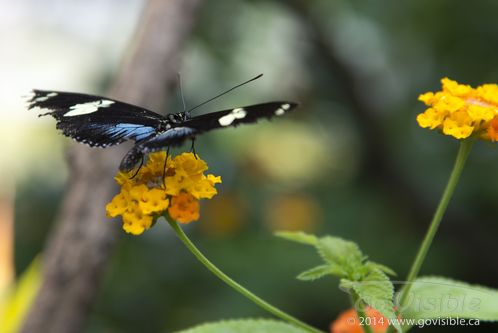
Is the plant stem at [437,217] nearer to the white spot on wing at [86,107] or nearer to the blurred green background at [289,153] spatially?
the white spot on wing at [86,107]

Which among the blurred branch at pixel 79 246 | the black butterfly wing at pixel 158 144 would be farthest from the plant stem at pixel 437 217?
the blurred branch at pixel 79 246

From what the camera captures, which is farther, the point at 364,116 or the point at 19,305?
the point at 364,116

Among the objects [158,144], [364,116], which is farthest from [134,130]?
[364,116]

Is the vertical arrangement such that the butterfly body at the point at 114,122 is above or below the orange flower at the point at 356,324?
above

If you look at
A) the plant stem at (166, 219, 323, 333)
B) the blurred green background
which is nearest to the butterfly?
the plant stem at (166, 219, 323, 333)

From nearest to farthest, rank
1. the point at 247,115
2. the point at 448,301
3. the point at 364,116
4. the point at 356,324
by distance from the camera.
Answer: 1. the point at 247,115
2. the point at 448,301
3. the point at 356,324
4. the point at 364,116

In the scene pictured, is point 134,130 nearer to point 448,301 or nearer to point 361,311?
point 361,311
